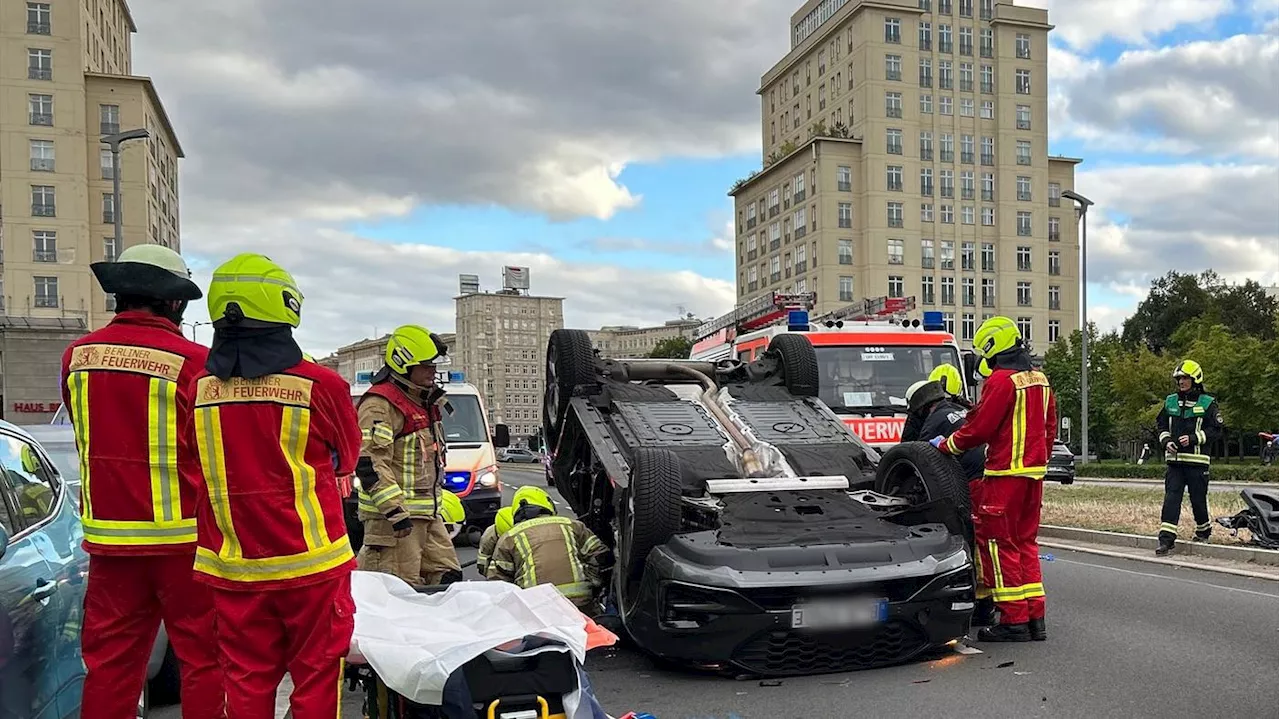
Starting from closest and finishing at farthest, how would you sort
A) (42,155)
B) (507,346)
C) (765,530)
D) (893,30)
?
(765,530)
(42,155)
(893,30)
(507,346)

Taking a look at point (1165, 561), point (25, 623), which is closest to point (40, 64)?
point (1165, 561)

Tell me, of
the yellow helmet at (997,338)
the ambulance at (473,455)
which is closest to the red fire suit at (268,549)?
the yellow helmet at (997,338)

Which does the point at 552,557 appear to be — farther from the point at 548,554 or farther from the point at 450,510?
the point at 450,510

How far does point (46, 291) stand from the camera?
178 ft

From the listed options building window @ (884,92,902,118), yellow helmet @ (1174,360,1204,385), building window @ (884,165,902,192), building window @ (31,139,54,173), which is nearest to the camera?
yellow helmet @ (1174,360,1204,385)

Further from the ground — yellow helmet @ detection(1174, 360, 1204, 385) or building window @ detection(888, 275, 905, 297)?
building window @ detection(888, 275, 905, 297)

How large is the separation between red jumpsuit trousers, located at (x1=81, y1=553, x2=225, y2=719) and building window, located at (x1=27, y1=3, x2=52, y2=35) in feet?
197

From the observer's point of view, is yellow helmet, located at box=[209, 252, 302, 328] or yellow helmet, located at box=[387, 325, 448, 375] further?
yellow helmet, located at box=[387, 325, 448, 375]

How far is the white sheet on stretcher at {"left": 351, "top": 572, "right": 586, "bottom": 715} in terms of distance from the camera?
3.69 metres

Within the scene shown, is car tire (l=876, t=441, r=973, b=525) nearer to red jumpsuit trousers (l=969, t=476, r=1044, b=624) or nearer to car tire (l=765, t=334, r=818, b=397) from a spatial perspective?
red jumpsuit trousers (l=969, t=476, r=1044, b=624)

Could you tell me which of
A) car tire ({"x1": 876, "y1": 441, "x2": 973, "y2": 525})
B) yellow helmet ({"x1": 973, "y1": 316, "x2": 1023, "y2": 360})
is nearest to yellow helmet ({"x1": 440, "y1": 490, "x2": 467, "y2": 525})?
car tire ({"x1": 876, "y1": 441, "x2": 973, "y2": 525})

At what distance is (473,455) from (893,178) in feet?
211

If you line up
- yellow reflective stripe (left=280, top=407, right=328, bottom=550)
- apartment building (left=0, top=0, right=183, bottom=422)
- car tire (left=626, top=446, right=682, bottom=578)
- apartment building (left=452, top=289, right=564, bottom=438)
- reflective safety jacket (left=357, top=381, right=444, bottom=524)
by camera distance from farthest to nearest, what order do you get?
1. apartment building (left=452, top=289, right=564, bottom=438)
2. apartment building (left=0, top=0, right=183, bottom=422)
3. reflective safety jacket (left=357, top=381, right=444, bottom=524)
4. car tire (left=626, top=446, right=682, bottom=578)
5. yellow reflective stripe (left=280, top=407, right=328, bottom=550)

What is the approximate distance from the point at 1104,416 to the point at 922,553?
5951 centimetres
